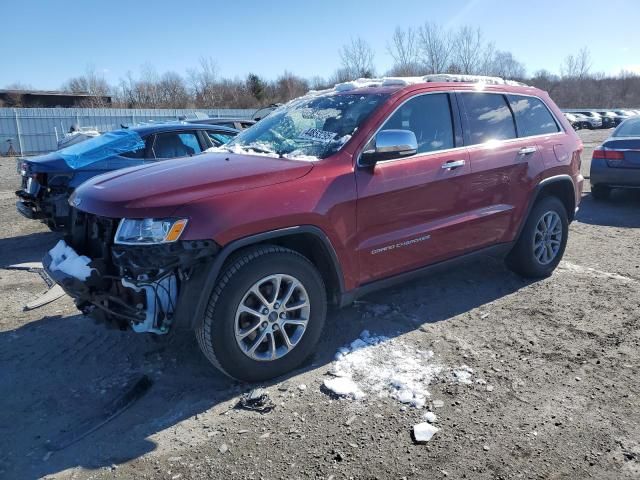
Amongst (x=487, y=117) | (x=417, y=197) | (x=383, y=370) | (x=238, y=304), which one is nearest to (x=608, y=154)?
(x=487, y=117)

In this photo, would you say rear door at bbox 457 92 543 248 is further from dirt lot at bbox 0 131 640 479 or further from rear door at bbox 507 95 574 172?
dirt lot at bbox 0 131 640 479

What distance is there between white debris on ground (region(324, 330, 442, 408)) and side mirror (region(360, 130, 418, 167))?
4.48ft

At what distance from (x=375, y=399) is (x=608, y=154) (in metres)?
7.83

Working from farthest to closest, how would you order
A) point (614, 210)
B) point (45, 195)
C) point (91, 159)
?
point (614, 210) < point (91, 159) < point (45, 195)

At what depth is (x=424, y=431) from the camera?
2881mm

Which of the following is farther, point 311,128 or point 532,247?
point 532,247

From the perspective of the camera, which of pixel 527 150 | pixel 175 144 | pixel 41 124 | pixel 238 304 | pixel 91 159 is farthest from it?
pixel 41 124

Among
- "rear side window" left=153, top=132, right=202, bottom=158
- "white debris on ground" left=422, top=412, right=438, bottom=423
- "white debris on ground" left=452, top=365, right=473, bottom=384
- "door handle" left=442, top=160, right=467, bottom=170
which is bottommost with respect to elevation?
"white debris on ground" left=422, top=412, right=438, bottom=423

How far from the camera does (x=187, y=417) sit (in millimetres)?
3092

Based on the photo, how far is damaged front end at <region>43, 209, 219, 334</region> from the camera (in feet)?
9.80

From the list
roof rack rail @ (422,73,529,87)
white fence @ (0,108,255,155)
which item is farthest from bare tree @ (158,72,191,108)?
roof rack rail @ (422,73,529,87)

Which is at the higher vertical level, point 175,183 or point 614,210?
point 175,183

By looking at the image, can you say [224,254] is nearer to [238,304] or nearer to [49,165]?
[238,304]

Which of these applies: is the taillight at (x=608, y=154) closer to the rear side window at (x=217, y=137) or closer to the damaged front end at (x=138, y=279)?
the rear side window at (x=217, y=137)
